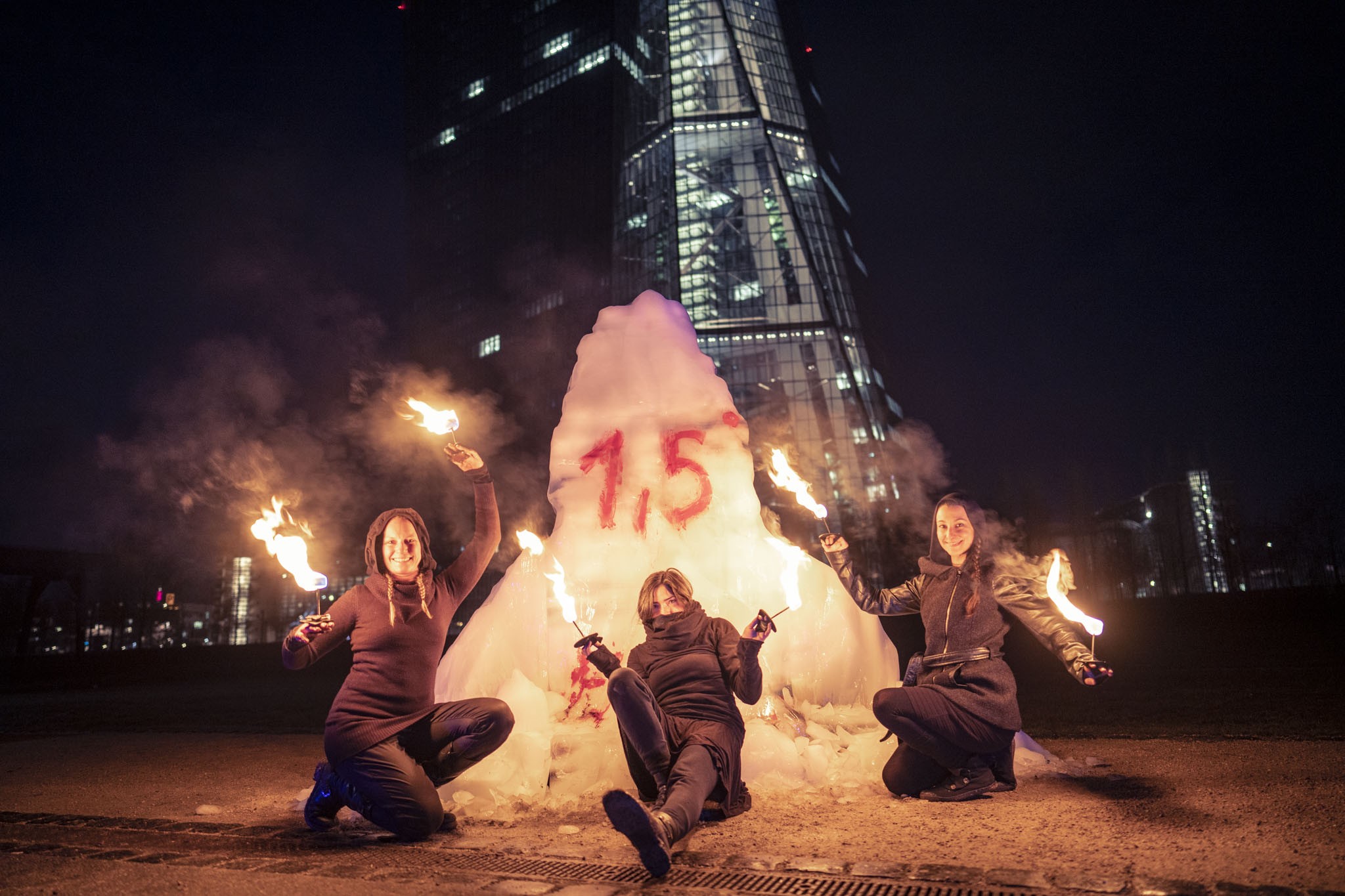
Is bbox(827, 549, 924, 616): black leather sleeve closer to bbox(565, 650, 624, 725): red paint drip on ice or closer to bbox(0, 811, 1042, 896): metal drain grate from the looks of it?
bbox(565, 650, 624, 725): red paint drip on ice

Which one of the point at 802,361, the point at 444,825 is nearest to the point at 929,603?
the point at 444,825

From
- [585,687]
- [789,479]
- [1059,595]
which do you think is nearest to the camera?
[1059,595]

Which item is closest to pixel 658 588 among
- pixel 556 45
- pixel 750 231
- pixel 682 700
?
pixel 682 700

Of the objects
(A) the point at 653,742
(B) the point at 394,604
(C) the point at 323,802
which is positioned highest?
(B) the point at 394,604

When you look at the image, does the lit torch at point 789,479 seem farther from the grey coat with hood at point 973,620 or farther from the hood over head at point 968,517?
the hood over head at point 968,517

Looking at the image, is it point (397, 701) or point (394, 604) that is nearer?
point (397, 701)

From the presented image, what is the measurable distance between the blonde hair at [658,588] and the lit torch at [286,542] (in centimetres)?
191

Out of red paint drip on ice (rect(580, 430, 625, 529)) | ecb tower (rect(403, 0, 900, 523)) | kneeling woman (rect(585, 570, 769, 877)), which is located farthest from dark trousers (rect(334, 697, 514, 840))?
ecb tower (rect(403, 0, 900, 523))

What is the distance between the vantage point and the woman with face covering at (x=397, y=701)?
13.8 feet

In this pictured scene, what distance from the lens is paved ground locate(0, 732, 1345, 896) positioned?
3232 millimetres

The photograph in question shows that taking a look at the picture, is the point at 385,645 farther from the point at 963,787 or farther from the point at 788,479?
the point at 963,787

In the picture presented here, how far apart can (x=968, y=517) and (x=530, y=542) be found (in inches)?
131

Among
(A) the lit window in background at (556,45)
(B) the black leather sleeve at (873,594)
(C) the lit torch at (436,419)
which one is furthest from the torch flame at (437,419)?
(A) the lit window in background at (556,45)

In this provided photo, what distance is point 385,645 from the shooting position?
14.7 feet
